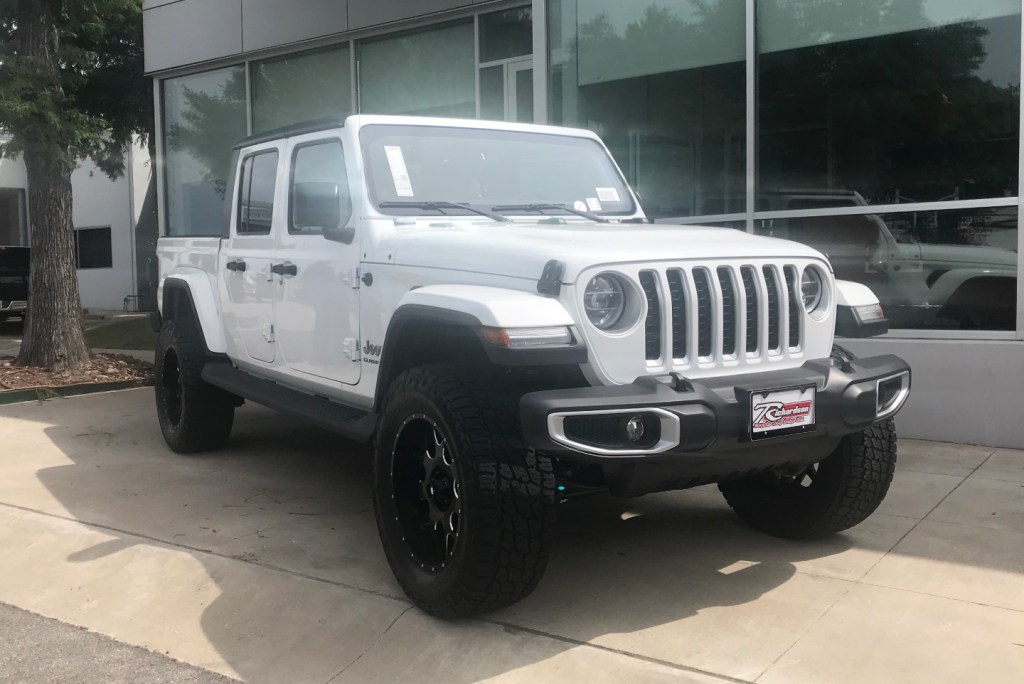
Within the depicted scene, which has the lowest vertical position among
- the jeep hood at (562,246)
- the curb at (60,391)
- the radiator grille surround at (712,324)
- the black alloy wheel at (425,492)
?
the curb at (60,391)

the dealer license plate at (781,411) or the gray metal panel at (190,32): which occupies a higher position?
the gray metal panel at (190,32)

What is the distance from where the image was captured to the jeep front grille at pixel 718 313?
373 cm

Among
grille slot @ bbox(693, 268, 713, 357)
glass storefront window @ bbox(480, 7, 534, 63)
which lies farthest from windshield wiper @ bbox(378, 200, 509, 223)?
glass storefront window @ bbox(480, 7, 534, 63)

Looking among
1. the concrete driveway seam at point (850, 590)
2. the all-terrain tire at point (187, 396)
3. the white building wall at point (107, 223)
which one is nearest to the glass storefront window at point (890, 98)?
the concrete driveway seam at point (850, 590)

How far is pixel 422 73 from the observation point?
36.1ft

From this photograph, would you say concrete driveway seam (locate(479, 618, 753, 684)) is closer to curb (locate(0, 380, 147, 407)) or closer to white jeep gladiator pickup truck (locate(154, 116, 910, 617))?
white jeep gladiator pickup truck (locate(154, 116, 910, 617))

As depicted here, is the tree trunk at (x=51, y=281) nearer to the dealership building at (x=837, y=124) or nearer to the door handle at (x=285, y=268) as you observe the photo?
the dealership building at (x=837, y=124)

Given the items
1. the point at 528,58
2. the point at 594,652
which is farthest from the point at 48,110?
the point at 594,652

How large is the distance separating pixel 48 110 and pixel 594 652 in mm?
8676

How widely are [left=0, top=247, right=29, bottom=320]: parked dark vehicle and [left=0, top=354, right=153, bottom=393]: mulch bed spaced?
7.29 meters

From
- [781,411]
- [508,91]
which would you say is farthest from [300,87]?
[781,411]

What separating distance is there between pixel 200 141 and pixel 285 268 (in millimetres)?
9246

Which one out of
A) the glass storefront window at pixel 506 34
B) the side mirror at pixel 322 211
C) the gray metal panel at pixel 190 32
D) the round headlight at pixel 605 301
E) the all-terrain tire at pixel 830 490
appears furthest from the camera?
the gray metal panel at pixel 190 32

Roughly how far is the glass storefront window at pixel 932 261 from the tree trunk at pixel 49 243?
7.44 m
